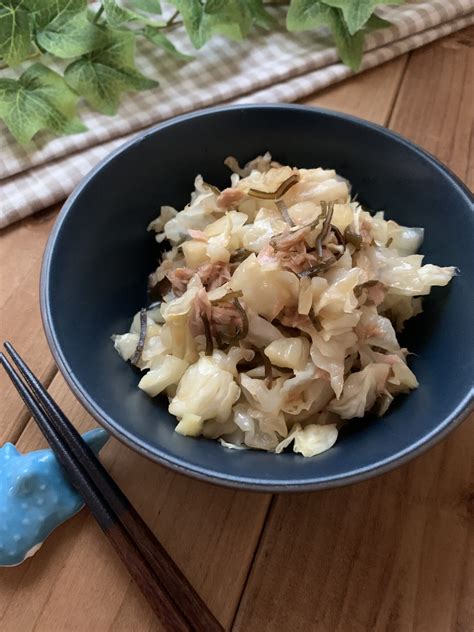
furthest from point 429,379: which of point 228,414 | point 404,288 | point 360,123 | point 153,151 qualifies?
point 153,151

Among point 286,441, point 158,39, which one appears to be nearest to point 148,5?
point 158,39

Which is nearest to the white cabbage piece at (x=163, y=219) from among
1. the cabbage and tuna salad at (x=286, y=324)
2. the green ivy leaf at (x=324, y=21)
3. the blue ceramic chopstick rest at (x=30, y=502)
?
the cabbage and tuna salad at (x=286, y=324)

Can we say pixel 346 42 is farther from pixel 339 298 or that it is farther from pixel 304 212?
pixel 339 298

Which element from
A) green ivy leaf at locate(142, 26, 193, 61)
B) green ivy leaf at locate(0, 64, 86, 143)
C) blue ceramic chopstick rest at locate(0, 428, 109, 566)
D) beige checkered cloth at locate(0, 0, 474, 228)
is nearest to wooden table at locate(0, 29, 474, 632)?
blue ceramic chopstick rest at locate(0, 428, 109, 566)

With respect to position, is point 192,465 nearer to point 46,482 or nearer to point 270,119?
point 46,482

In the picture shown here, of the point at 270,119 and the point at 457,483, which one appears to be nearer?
the point at 457,483
